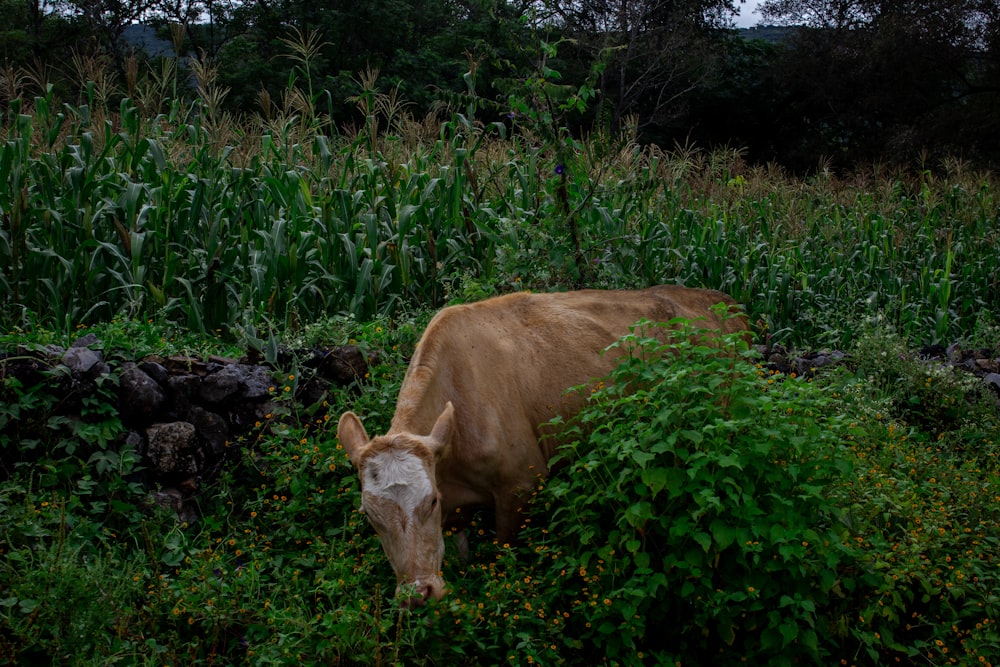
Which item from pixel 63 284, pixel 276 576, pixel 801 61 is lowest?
pixel 276 576

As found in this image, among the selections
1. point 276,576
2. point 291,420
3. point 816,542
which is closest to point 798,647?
point 816,542

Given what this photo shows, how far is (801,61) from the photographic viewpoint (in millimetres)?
24609

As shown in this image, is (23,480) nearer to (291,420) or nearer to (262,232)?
(291,420)

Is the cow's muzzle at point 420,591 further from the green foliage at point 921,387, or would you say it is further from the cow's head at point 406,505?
the green foliage at point 921,387

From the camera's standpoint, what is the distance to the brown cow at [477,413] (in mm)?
3961

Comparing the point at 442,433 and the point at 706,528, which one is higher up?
the point at 442,433

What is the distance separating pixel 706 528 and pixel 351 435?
1.76 metres

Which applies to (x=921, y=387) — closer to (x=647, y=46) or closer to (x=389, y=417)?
(x=389, y=417)

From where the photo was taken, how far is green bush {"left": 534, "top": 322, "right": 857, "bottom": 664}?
3820mm

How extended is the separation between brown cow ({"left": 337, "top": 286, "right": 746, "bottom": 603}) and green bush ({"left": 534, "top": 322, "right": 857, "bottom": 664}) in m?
0.54

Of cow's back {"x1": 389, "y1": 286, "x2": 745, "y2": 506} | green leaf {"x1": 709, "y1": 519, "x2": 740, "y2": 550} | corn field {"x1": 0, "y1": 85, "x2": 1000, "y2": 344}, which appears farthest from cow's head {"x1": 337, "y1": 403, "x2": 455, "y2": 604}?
corn field {"x1": 0, "y1": 85, "x2": 1000, "y2": 344}

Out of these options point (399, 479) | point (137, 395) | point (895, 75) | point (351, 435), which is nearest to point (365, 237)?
point (137, 395)

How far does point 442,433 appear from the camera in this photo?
4180mm

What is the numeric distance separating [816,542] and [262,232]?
177 inches
